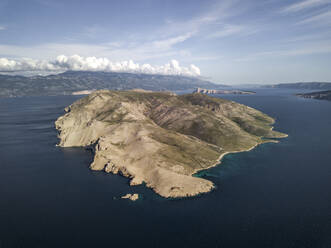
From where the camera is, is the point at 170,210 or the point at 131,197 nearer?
the point at 170,210

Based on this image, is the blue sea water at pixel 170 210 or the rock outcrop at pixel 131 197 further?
the rock outcrop at pixel 131 197

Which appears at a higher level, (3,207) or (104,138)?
(104,138)

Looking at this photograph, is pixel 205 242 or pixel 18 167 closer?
pixel 205 242

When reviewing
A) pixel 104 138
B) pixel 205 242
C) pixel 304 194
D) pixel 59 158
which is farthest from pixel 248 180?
pixel 59 158

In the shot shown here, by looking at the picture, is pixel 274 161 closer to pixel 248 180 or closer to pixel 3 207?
pixel 248 180

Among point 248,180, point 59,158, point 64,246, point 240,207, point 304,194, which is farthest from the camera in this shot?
point 59,158

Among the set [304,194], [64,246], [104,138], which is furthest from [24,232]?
[304,194]

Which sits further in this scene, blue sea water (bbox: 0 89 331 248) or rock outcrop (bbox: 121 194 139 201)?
rock outcrop (bbox: 121 194 139 201)

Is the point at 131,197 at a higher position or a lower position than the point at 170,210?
lower

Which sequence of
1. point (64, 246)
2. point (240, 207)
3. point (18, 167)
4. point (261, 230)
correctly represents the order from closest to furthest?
point (64, 246) < point (261, 230) < point (240, 207) < point (18, 167)

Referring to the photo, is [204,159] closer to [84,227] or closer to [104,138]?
[104,138]
